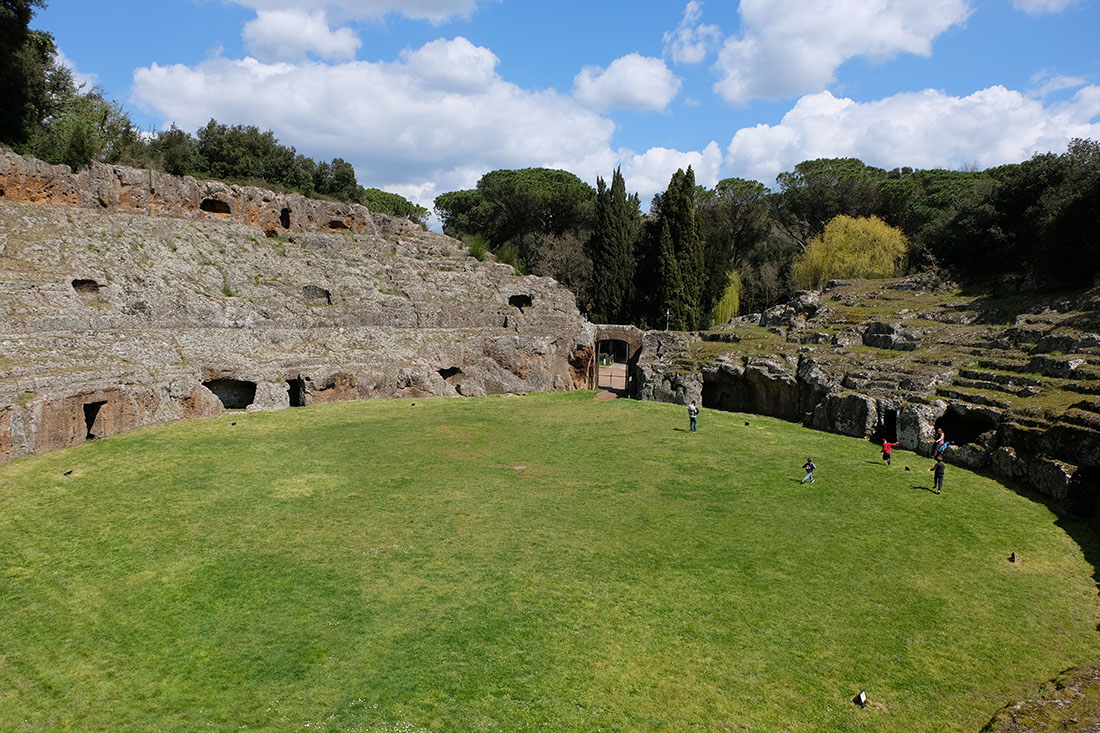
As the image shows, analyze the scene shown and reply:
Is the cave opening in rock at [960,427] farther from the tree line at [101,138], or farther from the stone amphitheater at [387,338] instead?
the tree line at [101,138]

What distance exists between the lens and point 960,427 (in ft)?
58.3

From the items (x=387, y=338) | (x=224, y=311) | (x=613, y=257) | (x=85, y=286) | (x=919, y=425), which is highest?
(x=613, y=257)

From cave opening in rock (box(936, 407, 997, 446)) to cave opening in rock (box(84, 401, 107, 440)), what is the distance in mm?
22749

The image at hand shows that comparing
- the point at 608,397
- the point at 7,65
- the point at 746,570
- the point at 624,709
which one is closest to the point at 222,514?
the point at 624,709

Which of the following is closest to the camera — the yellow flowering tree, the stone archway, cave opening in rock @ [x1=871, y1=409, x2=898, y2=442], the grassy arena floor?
the grassy arena floor

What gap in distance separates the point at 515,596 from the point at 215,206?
3110 cm

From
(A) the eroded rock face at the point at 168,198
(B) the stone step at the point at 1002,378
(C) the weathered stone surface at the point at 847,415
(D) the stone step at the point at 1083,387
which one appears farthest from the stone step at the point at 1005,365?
(A) the eroded rock face at the point at 168,198

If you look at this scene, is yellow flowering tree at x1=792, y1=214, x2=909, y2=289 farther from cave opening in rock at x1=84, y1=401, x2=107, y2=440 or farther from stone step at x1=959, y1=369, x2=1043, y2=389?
cave opening in rock at x1=84, y1=401, x2=107, y2=440

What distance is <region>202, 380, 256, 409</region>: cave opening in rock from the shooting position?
71.7ft

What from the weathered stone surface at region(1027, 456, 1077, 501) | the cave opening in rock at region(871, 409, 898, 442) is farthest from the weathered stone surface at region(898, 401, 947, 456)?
the weathered stone surface at region(1027, 456, 1077, 501)

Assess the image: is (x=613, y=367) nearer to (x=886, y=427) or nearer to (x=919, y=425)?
(x=886, y=427)

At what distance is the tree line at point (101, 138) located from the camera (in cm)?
2805

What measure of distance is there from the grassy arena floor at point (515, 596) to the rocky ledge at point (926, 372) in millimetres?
1982

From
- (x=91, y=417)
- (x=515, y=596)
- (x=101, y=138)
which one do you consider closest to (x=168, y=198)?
(x=101, y=138)
